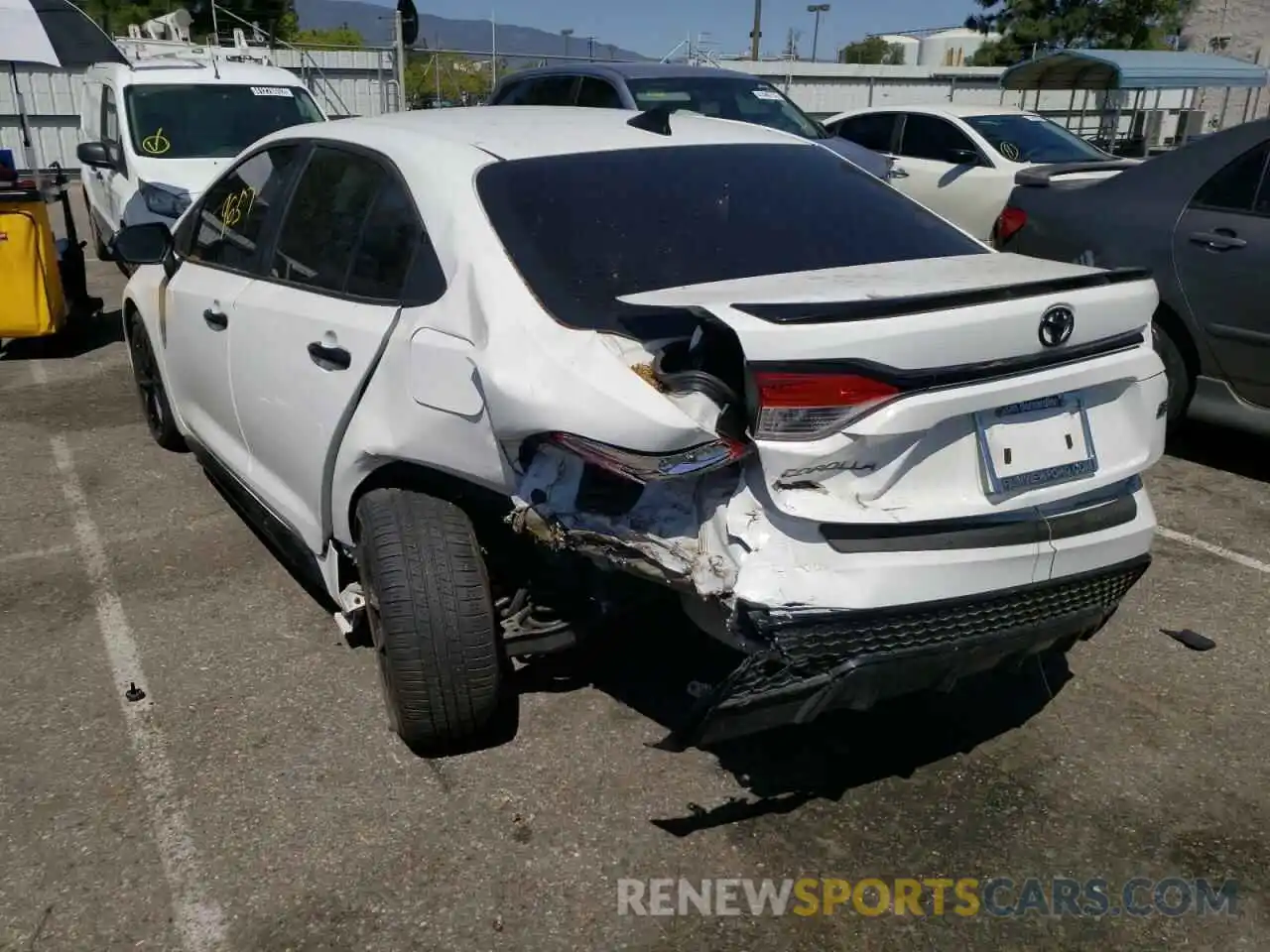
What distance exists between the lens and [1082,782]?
289 cm

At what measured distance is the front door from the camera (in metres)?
3.70

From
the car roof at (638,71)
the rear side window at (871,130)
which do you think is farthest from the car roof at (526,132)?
the rear side window at (871,130)

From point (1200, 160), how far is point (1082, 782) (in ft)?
11.7

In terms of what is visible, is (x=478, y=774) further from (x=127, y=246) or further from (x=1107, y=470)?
(x=127, y=246)

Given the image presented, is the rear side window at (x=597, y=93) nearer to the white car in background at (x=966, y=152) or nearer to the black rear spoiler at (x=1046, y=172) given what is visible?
the white car in background at (x=966, y=152)

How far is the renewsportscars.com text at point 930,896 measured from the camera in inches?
96.7

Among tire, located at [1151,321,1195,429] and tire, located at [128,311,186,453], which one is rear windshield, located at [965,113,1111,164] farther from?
tire, located at [128,311,186,453]

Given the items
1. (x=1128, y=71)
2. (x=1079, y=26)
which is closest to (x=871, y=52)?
(x=1079, y=26)

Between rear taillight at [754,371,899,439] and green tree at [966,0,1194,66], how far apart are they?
33.0 m

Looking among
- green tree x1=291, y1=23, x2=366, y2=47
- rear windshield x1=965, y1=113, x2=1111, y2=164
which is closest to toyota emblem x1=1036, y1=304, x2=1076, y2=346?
rear windshield x1=965, y1=113, x2=1111, y2=164

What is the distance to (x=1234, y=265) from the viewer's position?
483 centimetres

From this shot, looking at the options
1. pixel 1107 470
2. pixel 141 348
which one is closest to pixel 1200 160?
pixel 1107 470

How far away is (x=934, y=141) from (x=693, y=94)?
2.48 m

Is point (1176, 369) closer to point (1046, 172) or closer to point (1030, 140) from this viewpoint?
point (1046, 172)
